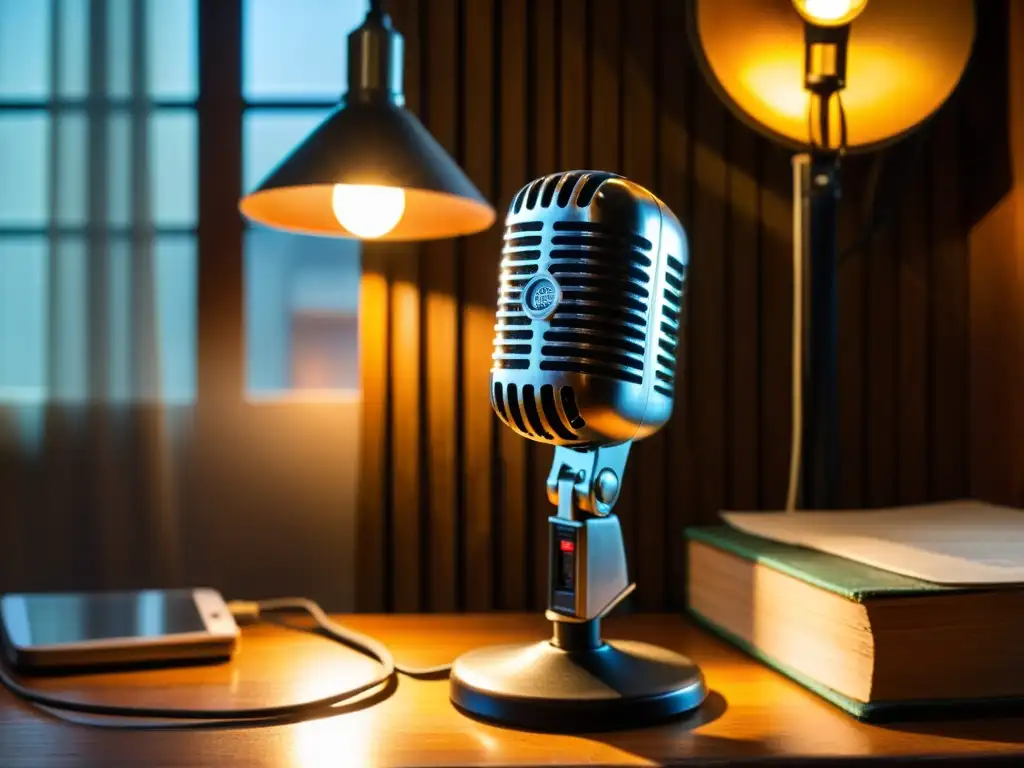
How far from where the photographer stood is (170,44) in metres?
1.32

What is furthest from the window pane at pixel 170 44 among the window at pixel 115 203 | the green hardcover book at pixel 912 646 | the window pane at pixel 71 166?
the green hardcover book at pixel 912 646

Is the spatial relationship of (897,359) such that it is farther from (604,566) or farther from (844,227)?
(604,566)

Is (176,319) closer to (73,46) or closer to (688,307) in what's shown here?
(73,46)

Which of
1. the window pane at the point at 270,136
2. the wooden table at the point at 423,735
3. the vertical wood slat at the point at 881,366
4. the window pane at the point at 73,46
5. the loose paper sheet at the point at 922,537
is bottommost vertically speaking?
the wooden table at the point at 423,735

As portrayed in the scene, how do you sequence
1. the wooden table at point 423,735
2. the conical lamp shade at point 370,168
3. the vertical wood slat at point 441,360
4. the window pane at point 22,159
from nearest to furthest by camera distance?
the wooden table at point 423,735, the conical lamp shade at point 370,168, the vertical wood slat at point 441,360, the window pane at point 22,159

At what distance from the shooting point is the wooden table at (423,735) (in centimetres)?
64

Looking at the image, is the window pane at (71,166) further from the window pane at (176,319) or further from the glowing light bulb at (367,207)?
the glowing light bulb at (367,207)

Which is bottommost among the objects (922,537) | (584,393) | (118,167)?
(922,537)

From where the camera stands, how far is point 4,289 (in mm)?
1378

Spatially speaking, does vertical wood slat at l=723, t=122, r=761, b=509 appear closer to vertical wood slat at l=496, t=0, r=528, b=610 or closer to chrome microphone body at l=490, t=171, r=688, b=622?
vertical wood slat at l=496, t=0, r=528, b=610

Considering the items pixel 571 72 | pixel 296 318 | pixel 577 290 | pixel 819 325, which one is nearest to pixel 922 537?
pixel 819 325

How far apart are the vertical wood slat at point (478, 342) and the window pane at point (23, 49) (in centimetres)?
59

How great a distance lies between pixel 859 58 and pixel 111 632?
859mm

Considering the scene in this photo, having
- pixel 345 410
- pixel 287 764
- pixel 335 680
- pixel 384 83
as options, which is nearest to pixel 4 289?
pixel 345 410
